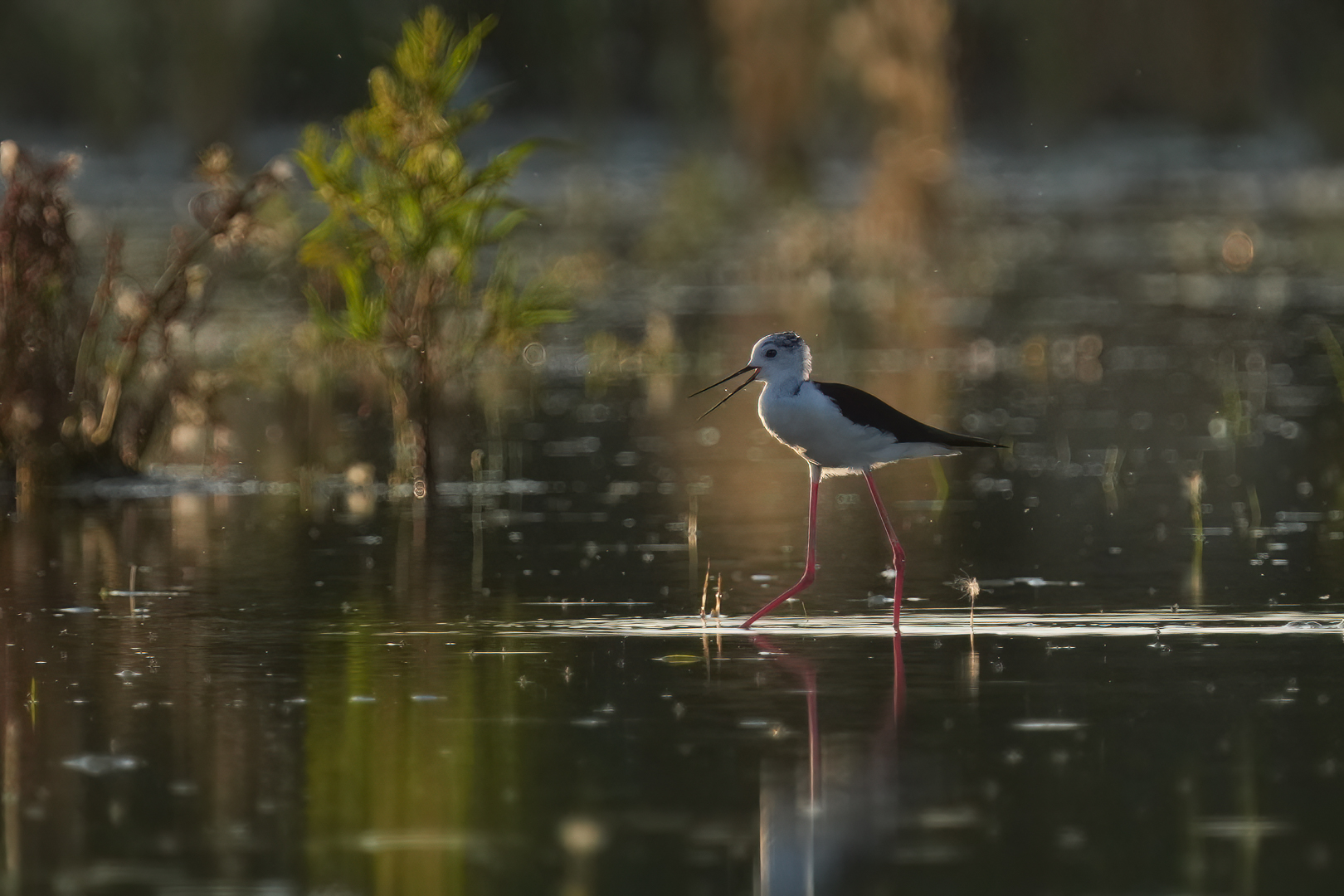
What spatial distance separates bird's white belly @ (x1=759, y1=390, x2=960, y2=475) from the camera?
859 centimetres

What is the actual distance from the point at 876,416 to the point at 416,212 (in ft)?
11.6

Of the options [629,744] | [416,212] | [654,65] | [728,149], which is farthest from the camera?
[654,65]

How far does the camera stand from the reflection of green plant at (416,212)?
1154cm

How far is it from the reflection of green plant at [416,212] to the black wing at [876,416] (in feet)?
9.81

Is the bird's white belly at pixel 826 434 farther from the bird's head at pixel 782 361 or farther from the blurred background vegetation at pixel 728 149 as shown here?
the blurred background vegetation at pixel 728 149

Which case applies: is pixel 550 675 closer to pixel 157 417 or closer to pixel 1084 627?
pixel 1084 627

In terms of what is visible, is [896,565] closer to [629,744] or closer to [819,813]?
[629,744]

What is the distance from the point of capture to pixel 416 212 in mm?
11633

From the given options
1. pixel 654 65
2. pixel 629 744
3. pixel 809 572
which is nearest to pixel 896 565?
pixel 809 572

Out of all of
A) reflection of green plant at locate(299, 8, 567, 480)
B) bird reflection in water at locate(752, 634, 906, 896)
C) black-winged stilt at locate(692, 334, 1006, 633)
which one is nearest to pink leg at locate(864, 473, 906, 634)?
black-winged stilt at locate(692, 334, 1006, 633)

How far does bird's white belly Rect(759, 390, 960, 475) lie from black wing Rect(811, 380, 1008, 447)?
0.06ft

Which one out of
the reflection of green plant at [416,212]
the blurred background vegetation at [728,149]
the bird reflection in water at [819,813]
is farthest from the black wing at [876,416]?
the blurred background vegetation at [728,149]

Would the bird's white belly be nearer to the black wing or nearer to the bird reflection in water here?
the black wing

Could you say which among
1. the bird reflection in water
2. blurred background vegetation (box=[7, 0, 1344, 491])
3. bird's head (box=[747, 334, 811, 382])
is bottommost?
the bird reflection in water
